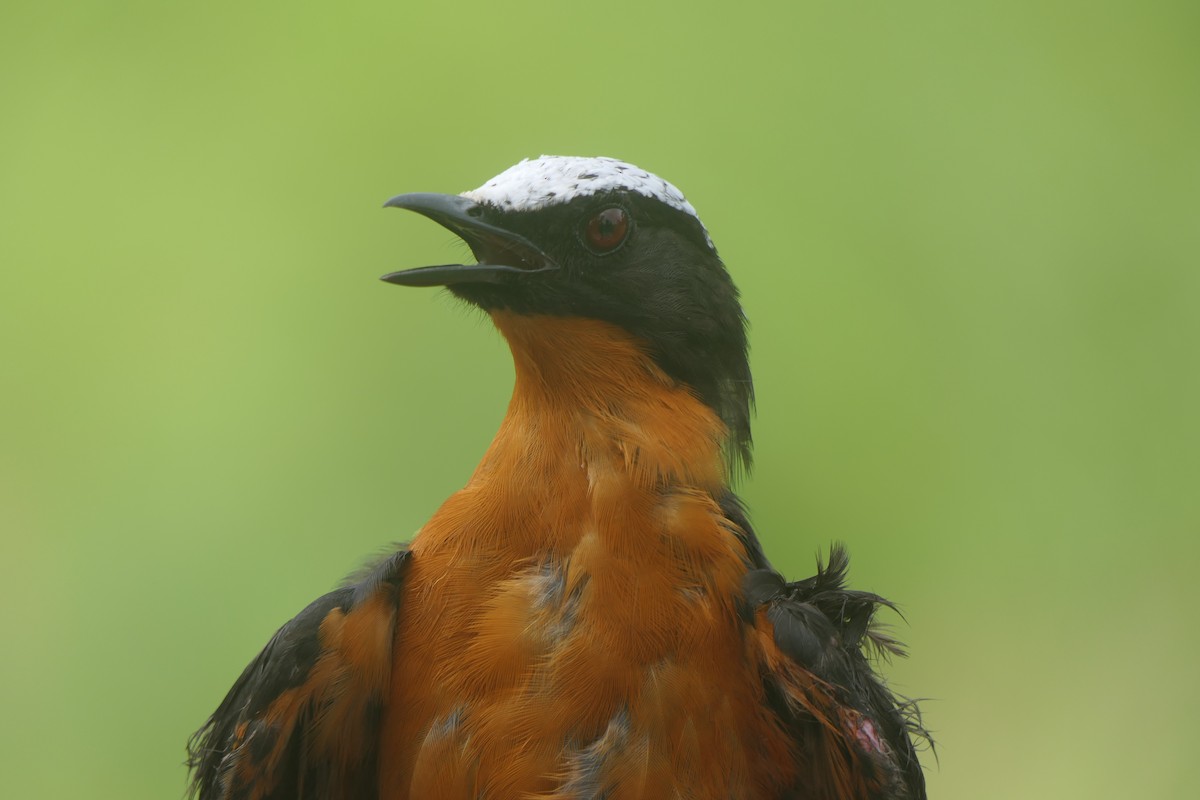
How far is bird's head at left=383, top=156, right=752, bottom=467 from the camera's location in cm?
252

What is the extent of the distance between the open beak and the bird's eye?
102 mm

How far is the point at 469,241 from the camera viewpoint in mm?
2576

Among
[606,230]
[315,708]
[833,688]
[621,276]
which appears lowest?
[315,708]

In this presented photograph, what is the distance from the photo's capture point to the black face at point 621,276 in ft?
8.25

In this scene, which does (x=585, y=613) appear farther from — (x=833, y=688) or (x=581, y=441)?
(x=833, y=688)

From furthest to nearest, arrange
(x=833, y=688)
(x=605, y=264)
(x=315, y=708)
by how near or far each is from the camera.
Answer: (x=605, y=264) → (x=315, y=708) → (x=833, y=688)

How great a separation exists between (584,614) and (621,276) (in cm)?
74

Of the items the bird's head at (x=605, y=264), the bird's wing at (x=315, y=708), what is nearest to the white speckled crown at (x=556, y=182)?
the bird's head at (x=605, y=264)

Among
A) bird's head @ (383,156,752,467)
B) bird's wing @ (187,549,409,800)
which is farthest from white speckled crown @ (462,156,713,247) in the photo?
bird's wing @ (187,549,409,800)

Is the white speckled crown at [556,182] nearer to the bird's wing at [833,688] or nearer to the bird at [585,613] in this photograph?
the bird at [585,613]

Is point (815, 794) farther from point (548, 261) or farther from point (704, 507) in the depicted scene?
point (548, 261)

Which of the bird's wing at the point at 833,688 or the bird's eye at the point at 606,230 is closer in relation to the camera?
the bird's wing at the point at 833,688

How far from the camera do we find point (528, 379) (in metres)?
2.68

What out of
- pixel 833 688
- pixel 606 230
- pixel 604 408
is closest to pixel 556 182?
pixel 606 230
